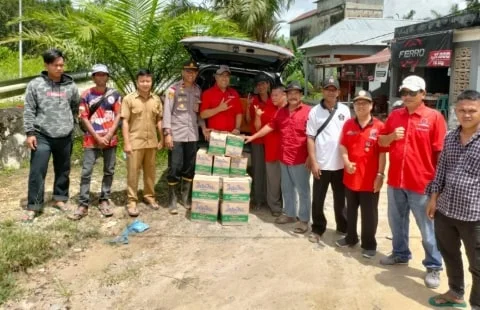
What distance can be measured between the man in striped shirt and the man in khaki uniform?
3.37m

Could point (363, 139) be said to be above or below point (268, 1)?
below

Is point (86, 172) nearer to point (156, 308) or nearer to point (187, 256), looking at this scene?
point (187, 256)

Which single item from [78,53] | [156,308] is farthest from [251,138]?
[78,53]

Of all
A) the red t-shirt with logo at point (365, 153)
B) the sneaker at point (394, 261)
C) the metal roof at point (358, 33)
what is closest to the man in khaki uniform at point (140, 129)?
the red t-shirt with logo at point (365, 153)

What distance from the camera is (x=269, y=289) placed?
149 inches

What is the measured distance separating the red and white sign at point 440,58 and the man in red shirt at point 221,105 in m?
10.1

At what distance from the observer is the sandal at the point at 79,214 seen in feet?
16.9

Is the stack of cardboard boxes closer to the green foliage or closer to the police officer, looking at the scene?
the police officer

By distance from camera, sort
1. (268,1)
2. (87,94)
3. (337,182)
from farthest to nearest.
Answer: (268,1), (87,94), (337,182)

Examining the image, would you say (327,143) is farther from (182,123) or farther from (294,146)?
(182,123)

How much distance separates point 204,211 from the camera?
5.36m

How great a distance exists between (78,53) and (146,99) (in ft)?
11.0

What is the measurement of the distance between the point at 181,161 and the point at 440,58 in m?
10.9

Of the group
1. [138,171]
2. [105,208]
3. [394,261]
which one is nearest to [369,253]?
[394,261]
